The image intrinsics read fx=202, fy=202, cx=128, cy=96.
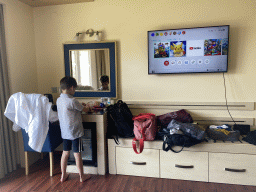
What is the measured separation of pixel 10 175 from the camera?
2547 millimetres

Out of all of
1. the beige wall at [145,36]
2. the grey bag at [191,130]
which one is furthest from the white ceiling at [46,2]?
the grey bag at [191,130]

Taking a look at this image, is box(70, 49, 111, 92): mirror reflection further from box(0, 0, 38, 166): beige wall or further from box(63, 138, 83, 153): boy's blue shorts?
box(63, 138, 83, 153): boy's blue shorts

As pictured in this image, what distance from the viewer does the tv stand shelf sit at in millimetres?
2182

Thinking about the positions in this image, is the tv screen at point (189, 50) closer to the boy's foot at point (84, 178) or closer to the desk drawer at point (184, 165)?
the desk drawer at point (184, 165)

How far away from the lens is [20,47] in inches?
111

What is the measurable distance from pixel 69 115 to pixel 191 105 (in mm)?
1579

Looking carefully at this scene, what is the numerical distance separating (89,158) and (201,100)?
1657mm

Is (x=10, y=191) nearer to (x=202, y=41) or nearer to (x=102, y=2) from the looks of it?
(x=102, y=2)

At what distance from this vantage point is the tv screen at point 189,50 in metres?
2.52

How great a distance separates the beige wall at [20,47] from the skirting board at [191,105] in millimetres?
1502

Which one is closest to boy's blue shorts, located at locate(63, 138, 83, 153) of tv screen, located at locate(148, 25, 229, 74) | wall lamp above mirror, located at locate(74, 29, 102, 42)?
tv screen, located at locate(148, 25, 229, 74)

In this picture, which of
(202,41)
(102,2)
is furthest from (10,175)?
(202,41)

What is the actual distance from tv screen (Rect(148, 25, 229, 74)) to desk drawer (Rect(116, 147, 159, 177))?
3.55ft

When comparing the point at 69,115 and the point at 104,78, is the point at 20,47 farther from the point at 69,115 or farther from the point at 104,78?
the point at 69,115
